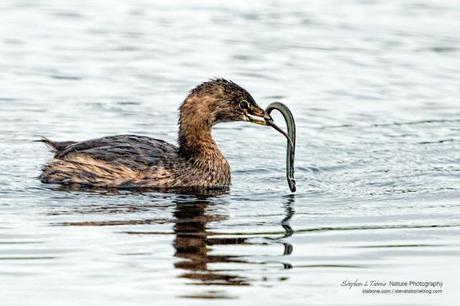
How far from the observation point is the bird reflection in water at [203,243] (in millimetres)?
9645

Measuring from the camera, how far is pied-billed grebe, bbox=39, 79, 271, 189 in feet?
43.8

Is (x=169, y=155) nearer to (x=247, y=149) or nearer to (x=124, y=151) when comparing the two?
(x=124, y=151)

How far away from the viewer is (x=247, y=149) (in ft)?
50.1

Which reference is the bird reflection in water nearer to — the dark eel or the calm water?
the calm water

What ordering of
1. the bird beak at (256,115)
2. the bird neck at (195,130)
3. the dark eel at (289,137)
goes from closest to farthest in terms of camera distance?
the dark eel at (289,137) → the bird beak at (256,115) → the bird neck at (195,130)

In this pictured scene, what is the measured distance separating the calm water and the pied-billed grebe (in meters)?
0.34

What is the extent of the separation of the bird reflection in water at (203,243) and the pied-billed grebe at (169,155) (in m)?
0.71

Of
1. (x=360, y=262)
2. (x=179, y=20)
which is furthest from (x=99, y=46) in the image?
(x=360, y=262)

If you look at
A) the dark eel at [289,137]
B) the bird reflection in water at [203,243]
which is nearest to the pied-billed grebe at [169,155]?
the dark eel at [289,137]

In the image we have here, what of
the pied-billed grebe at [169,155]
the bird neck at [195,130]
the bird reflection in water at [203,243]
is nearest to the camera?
the bird reflection in water at [203,243]

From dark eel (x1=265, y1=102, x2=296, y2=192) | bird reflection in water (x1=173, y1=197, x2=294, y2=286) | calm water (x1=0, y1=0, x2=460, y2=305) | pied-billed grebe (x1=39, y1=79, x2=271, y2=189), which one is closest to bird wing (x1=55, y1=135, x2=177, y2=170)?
pied-billed grebe (x1=39, y1=79, x2=271, y2=189)

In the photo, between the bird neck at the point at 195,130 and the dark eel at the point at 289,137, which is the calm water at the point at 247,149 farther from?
the bird neck at the point at 195,130

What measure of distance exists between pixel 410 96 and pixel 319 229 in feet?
21.8

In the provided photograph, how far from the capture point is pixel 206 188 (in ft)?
44.6
